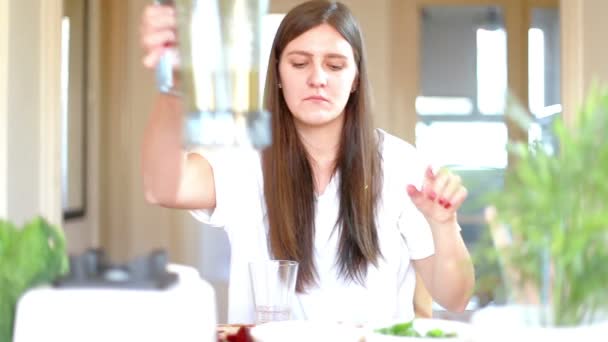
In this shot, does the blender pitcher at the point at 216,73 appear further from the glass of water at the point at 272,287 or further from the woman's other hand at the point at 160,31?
the glass of water at the point at 272,287

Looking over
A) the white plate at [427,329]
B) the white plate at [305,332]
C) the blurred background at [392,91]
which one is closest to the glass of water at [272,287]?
the white plate at [305,332]

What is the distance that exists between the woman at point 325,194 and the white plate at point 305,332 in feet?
1.13

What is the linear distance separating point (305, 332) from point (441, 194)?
310 mm

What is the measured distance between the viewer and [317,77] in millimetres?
1329

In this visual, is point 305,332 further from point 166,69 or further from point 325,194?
point 325,194

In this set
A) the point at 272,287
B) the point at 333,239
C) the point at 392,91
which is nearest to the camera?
the point at 272,287

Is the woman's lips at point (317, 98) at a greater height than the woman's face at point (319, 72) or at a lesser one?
lesser

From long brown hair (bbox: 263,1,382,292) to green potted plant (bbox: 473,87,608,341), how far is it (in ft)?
2.37

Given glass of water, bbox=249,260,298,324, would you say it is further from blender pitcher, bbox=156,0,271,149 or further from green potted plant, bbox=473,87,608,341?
green potted plant, bbox=473,87,608,341

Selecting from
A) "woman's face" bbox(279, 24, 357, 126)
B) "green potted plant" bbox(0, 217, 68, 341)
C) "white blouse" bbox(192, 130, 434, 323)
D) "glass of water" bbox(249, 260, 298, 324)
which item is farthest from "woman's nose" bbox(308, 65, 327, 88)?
"green potted plant" bbox(0, 217, 68, 341)

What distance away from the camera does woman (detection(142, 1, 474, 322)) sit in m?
1.37

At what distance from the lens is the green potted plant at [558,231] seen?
25.9 inches

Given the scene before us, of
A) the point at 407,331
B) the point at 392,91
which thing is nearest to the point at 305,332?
the point at 407,331

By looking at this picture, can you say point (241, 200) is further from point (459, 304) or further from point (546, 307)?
point (546, 307)
